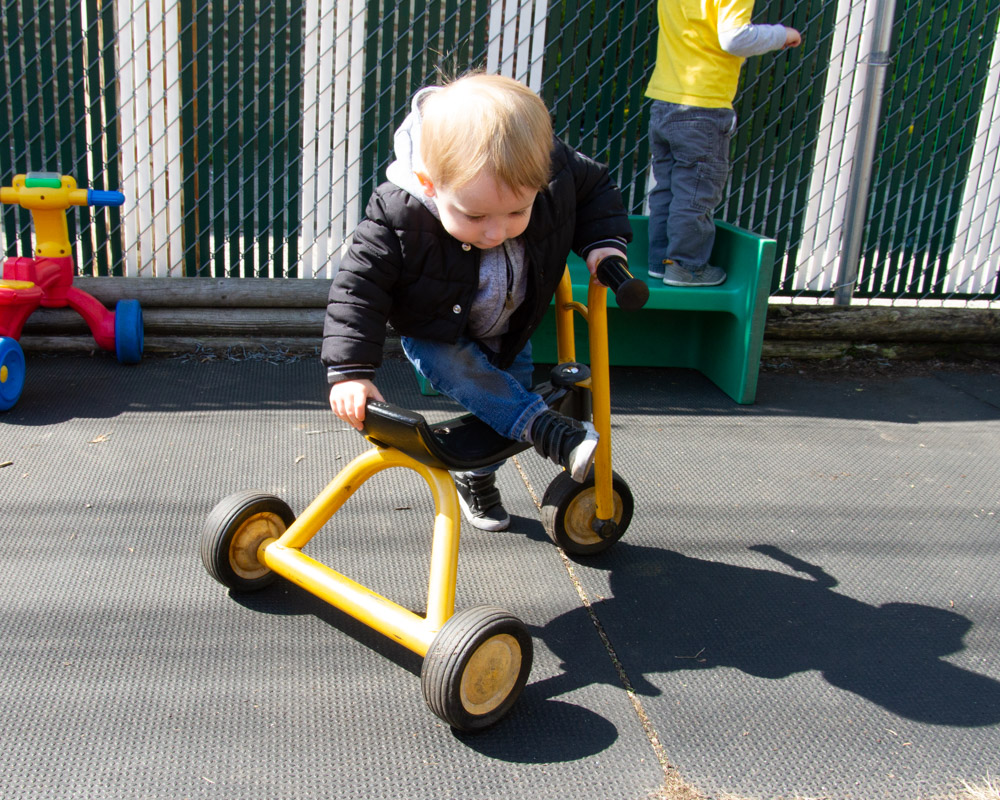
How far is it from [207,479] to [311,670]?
3.38 feet

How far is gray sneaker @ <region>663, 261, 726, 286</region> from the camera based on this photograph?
11.8ft

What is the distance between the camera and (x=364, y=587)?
6.22 ft

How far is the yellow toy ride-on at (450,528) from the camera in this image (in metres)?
1.64

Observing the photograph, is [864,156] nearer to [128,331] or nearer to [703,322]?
[703,322]

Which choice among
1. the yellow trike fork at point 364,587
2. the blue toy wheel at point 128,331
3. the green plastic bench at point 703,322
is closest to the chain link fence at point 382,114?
the blue toy wheel at point 128,331

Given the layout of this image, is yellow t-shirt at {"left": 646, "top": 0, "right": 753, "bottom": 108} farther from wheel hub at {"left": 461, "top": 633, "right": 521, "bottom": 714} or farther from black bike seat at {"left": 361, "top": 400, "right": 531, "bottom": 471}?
wheel hub at {"left": 461, "top": 633, "right": 521, "bottom": 714}

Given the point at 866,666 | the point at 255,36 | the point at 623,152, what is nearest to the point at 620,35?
the point at 623,152

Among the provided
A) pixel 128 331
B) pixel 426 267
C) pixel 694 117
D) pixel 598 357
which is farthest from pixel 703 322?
pixel 128 331

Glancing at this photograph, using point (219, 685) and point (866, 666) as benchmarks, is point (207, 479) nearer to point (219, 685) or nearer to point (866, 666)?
point (219, 685)

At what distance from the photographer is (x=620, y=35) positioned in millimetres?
3818

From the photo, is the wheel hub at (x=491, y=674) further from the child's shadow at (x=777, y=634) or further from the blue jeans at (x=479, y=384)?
the blue jeans at (x=479, y=384)

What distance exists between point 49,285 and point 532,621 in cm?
247

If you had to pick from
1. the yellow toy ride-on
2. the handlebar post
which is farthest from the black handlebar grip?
the handlebar post

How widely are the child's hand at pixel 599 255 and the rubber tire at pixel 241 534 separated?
2.96 ft
